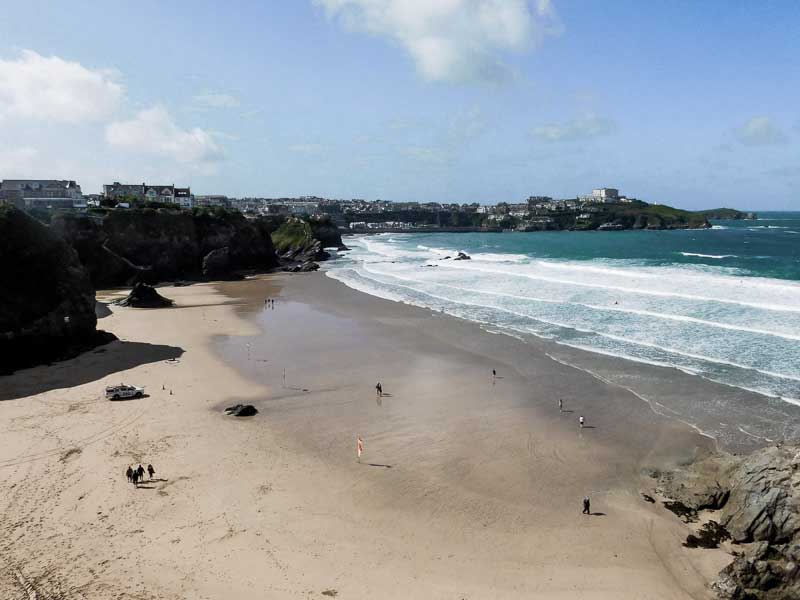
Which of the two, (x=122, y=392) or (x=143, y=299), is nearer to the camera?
(x=122, y=392)

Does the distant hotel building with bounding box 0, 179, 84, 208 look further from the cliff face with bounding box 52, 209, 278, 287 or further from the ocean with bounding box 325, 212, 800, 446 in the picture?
the ocean with bounding box 325, 212, 800, 446

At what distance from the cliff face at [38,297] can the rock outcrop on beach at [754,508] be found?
31.0m

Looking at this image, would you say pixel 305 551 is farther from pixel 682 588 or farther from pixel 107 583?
pixel 682 588

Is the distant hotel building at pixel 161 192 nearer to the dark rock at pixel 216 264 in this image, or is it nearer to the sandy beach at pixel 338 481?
the dark rock at pixel 216 264

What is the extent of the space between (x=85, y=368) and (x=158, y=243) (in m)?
38.4

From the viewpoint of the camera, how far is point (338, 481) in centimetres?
1742

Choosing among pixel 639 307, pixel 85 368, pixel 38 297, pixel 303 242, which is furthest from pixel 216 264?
pixel 639 307

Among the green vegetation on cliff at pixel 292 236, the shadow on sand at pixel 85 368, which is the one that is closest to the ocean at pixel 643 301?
the green vegetation on cliff at pixel 292 236

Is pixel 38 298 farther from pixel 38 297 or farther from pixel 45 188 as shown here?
pixel 45 188

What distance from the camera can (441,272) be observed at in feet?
231

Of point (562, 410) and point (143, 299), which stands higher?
point (143, 299)

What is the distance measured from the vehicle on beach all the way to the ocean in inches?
877

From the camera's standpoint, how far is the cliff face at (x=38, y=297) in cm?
2878

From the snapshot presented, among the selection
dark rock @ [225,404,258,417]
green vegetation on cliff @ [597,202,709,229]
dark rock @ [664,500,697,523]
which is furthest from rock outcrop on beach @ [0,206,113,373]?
green vegetation on cliff @ [597,202,709,229]
